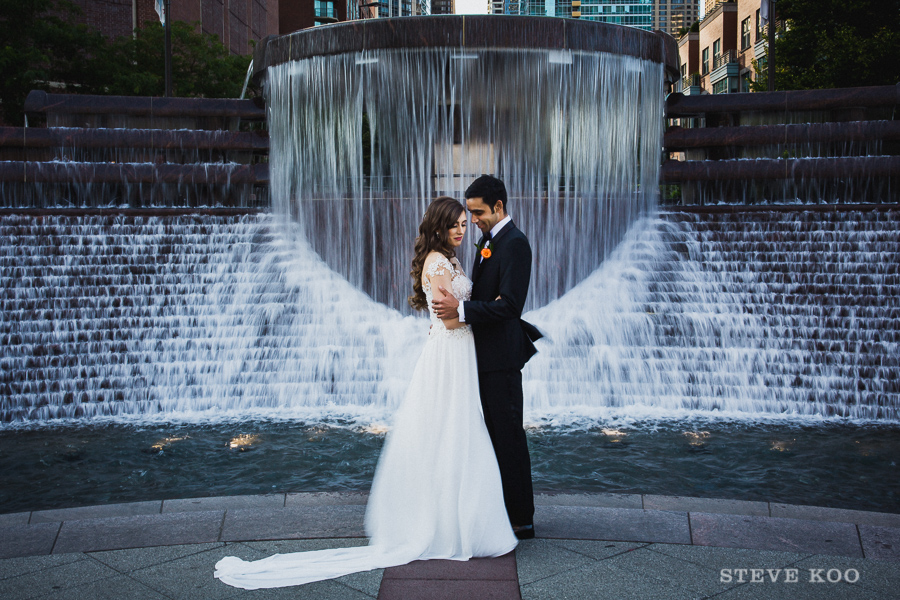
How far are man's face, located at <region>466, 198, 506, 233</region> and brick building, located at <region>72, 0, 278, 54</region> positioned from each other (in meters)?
32.2

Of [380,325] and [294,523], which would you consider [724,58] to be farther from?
[294,523]

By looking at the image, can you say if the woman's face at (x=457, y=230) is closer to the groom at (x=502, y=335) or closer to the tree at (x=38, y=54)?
the groom at (x=502, y=335)

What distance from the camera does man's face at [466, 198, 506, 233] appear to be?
14.0 ft

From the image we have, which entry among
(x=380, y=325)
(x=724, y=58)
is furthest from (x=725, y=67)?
(x=380, y=325)

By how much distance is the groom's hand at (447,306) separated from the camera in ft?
13.7

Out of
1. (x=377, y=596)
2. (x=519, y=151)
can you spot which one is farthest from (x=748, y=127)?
(x=377, y=596)

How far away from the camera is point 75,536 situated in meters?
4.46

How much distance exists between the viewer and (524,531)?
4.33 meters

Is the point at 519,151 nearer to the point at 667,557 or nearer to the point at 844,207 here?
the point at 844,207

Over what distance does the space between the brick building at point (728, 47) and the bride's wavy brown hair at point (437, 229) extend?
137 feet

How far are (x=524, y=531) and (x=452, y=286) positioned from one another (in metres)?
1.38

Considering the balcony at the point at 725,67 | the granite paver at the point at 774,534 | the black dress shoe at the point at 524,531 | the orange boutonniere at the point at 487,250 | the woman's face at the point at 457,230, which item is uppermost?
the balcony at the point at 725,67

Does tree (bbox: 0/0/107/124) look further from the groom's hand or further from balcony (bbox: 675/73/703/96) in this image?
balcony (bbox: 675/73/703/96)

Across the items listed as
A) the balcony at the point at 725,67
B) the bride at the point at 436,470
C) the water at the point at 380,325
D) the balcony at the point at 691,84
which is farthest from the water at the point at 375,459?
the balcony at the point at 691,84
